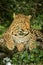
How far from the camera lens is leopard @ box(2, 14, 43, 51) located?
8094mm

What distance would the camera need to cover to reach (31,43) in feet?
28.2

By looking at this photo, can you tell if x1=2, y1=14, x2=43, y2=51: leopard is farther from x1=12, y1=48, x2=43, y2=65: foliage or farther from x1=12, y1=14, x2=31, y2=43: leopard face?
x1=12, y1=48, x2=43, y2=65: foliage

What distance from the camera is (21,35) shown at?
8.12m

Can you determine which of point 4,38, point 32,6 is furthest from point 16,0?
point 4,38

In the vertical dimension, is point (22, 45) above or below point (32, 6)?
above

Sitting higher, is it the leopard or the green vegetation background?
the leopard

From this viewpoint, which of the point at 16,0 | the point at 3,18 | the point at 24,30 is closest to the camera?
the point at 24,30

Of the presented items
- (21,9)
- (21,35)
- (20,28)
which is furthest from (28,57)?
(21,9)

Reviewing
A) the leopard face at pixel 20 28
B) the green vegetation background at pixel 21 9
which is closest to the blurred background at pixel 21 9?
the green vegetation background at pixel 21 9

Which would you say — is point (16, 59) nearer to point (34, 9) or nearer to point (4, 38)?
Answer: point (4, 38)

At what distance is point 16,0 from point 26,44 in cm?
321

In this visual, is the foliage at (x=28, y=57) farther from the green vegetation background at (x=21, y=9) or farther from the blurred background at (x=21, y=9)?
the blurred background at (x=21, y=9)

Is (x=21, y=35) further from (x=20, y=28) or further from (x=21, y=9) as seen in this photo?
(x=21, y=9)

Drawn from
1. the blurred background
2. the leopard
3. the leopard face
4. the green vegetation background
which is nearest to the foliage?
the leopard
